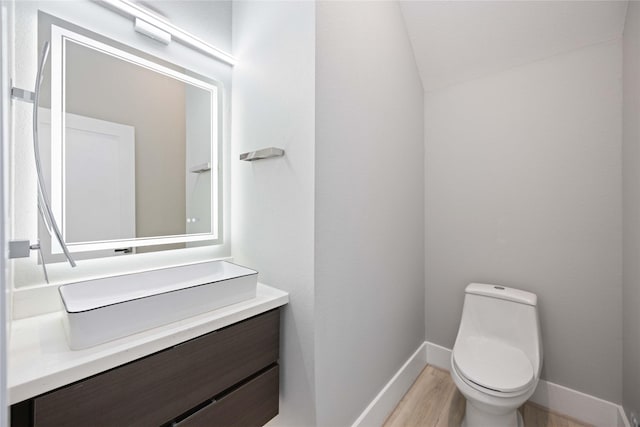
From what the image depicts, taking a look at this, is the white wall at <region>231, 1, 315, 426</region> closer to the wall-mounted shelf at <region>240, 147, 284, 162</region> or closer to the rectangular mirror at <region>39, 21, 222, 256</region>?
the wall-mounted shelf at <region>240, 147, 284, 162</region>

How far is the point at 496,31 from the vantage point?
1664 mm

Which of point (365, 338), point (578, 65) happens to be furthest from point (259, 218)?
point (578, 65)

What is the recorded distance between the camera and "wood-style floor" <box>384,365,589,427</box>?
1.57 metres

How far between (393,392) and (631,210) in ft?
5.15

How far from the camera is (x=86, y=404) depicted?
0.72 meters

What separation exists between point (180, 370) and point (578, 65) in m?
2.48

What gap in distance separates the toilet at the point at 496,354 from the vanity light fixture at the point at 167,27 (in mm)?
2081

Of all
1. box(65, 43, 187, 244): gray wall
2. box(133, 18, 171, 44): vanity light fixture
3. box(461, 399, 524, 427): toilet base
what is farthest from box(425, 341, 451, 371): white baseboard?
box(133, 18, 171, 44): vanity light fixture

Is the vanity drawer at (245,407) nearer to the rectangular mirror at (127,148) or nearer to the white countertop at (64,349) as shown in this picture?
the white countertop at (64,349)

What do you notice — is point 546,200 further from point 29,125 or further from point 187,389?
point 29,125

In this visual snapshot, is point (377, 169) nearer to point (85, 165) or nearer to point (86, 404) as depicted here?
point (85, 165)

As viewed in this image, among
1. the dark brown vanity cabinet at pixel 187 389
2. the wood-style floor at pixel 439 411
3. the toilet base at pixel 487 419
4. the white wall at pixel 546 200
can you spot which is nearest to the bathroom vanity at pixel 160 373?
the dark brown vanity cabinet at pixel 187 389

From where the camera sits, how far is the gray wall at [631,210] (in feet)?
4.07

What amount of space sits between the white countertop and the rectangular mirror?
325mm
